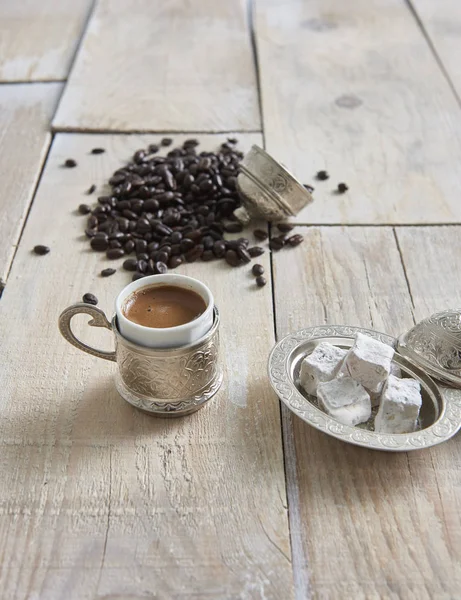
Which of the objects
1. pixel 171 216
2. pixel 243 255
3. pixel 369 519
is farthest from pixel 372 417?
pixel 171 216

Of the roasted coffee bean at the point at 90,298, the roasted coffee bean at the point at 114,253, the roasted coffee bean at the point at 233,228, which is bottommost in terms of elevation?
the roasted coffee bean at the point at 233,228

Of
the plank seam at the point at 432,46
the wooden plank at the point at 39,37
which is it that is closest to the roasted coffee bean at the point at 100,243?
the wooden plank at the point at 39,37

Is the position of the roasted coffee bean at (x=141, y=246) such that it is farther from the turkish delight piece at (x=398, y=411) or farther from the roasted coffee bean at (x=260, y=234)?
the turkish delight piece at (x=398, y=411)

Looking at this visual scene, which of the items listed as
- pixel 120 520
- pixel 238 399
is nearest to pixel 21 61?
pixel 238 399

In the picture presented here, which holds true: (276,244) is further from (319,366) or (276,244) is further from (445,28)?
(445,28)

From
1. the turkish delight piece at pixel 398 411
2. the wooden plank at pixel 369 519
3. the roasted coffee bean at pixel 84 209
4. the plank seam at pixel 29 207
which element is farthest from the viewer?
the roasted coffee bean at pixel 84 209

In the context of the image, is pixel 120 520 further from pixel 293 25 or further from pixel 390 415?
pixel 293 25
